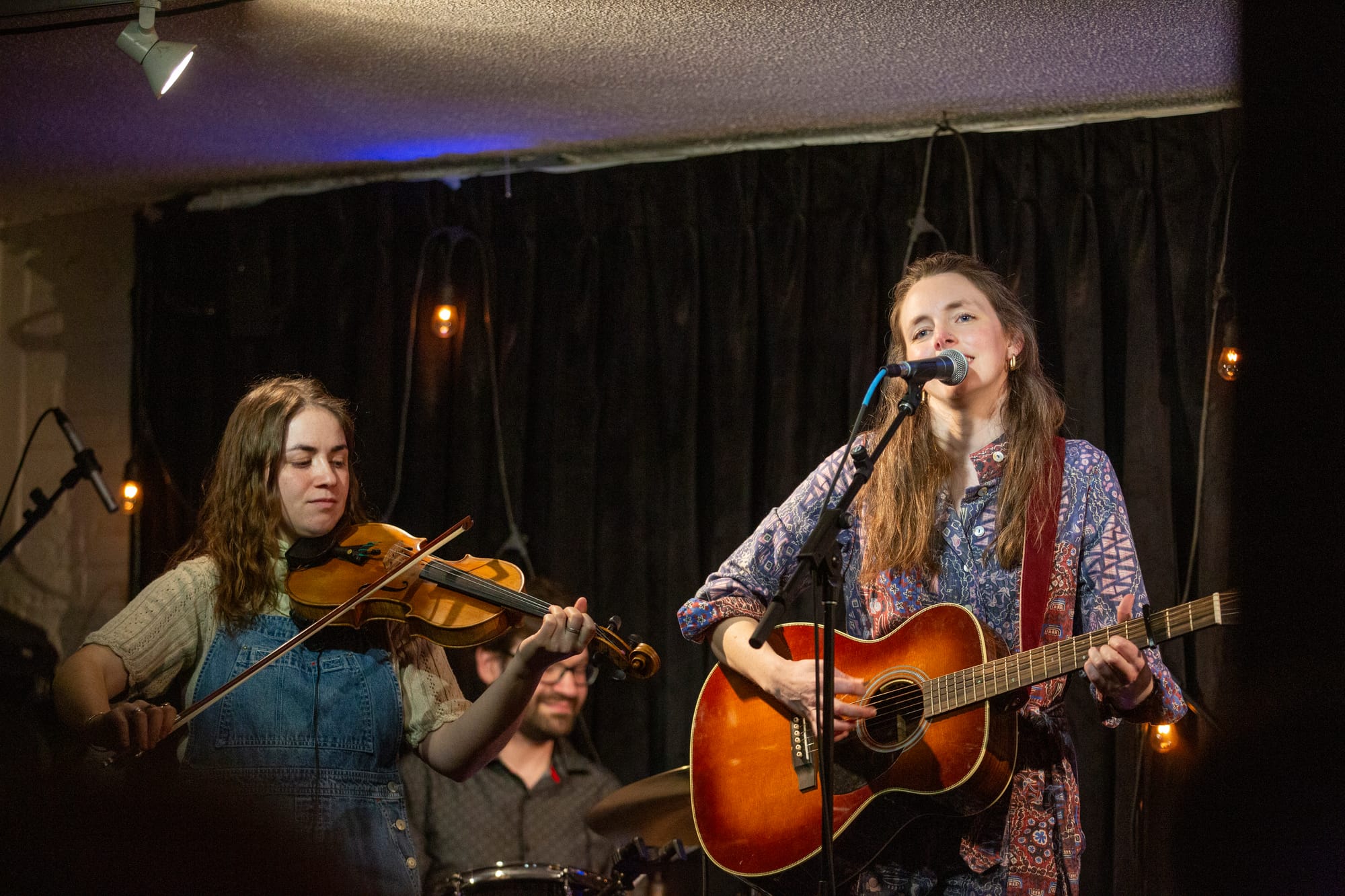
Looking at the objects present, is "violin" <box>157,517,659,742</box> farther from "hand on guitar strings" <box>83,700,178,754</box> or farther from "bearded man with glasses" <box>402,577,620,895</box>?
"bearded man with glasses" <box>402,577,620,895</box>

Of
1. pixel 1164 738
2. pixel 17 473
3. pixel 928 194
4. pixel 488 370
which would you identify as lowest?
pixel 1164 738

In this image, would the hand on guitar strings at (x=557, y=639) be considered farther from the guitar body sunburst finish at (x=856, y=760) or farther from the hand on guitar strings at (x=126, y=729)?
the hand on guitar strings at (x=126, y=729)

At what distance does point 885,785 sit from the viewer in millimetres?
2303

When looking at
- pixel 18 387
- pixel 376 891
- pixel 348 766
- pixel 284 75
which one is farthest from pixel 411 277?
pixel 376 891

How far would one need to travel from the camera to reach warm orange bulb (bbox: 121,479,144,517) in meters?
4.52

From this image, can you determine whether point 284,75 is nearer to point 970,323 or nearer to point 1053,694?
point 970,323

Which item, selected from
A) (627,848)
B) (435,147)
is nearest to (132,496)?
(435,147)

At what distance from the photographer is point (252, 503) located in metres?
2.67

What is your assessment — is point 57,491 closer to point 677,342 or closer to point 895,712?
point 677,342

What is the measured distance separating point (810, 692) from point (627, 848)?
3.16 ft

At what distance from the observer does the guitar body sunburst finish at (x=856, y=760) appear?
2.21 meters

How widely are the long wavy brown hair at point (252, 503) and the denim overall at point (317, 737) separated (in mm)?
82

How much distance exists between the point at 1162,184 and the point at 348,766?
2767 mm

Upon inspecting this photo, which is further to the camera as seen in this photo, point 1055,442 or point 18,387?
point 18,387
